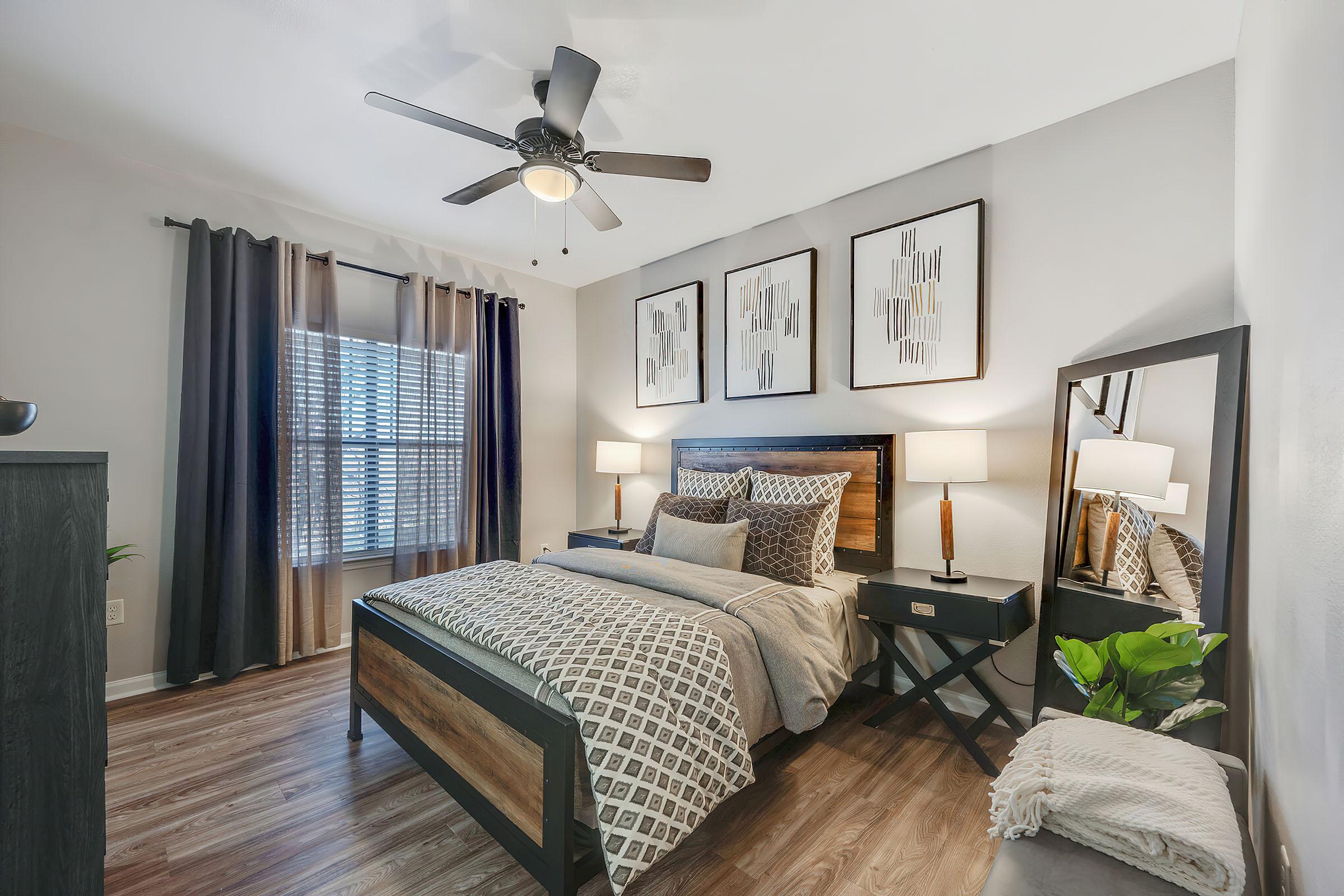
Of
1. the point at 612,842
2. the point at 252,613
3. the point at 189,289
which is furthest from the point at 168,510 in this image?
the point at 612,842

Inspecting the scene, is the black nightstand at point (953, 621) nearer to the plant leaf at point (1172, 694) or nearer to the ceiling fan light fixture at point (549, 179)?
the plant leaf at point (1172, 694)

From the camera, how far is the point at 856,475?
3.11 metres

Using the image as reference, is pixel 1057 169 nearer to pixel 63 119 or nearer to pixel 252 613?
pixel 63 119

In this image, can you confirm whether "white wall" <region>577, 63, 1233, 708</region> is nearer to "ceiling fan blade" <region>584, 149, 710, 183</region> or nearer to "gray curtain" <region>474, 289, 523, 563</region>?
"ceiling fan blade" <region>584, 149, 710, 183</region>

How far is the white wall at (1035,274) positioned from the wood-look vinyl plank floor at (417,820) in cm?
88

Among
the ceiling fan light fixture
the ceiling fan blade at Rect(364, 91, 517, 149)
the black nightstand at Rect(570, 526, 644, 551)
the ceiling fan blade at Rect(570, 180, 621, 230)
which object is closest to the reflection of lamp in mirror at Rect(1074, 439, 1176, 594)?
the ceiling fan blade at Rect(570, 180, 621, 230)

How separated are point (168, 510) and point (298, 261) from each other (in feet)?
5.01

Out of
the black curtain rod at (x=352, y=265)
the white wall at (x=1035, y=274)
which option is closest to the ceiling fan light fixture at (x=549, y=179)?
the white wall at (x=1035, y=274)

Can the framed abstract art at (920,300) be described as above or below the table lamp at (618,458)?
above

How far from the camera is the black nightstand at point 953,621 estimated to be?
227 centimetres

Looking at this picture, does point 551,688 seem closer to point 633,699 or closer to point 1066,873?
point 633,699

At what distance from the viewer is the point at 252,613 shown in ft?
10.5

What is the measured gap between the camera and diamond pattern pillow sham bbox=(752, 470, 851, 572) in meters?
2.91

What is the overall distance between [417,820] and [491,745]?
0.58m
